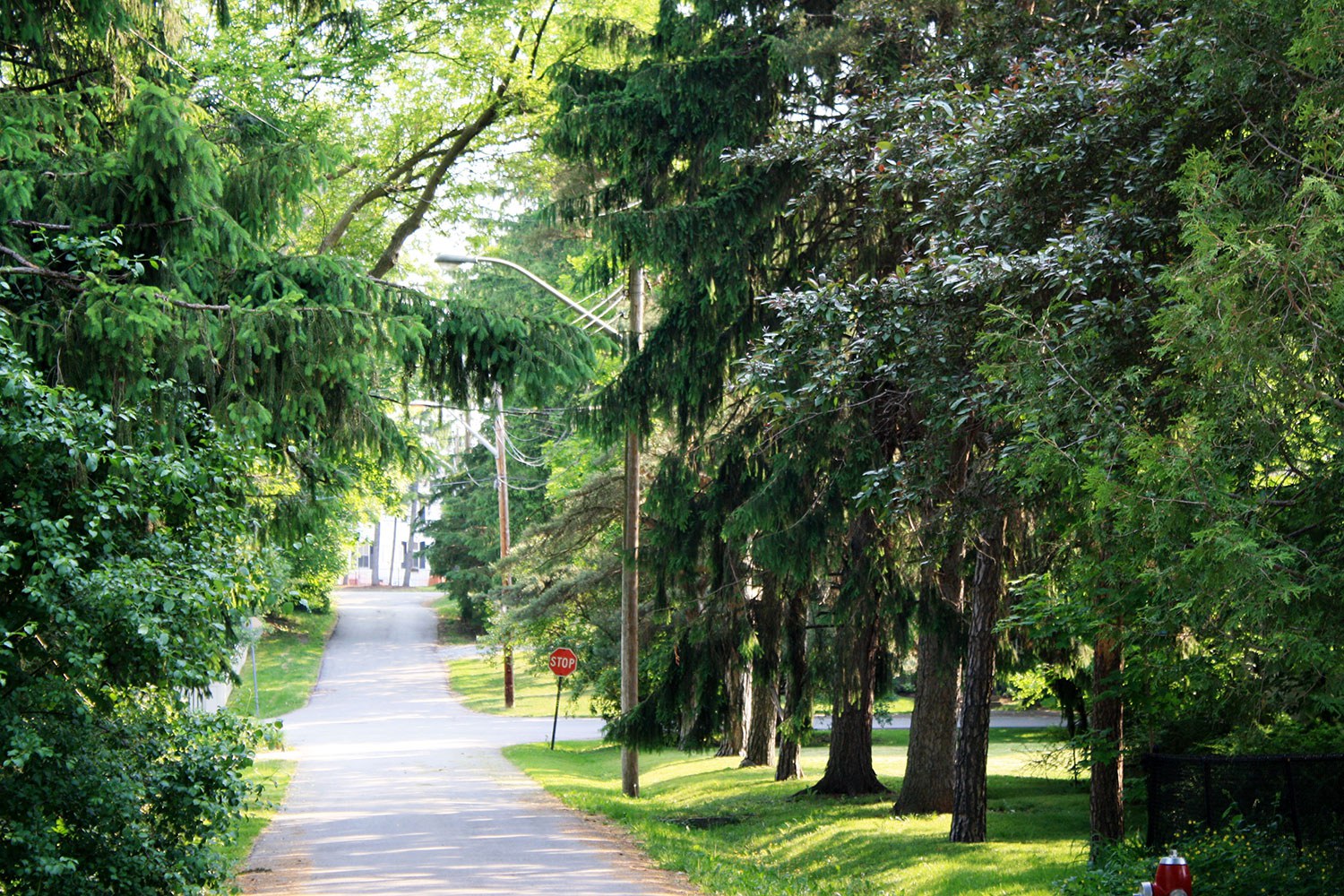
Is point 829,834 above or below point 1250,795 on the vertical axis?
below

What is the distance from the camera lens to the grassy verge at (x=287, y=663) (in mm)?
38688

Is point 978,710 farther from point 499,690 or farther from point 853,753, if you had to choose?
point 499,690

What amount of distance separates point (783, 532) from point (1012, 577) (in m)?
2.48

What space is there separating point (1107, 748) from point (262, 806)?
11021mm

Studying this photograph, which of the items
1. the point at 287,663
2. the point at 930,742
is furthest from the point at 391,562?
the point at 930,742

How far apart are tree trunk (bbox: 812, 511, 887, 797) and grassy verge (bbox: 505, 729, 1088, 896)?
0.60 meters

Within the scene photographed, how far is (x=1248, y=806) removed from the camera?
360 inches

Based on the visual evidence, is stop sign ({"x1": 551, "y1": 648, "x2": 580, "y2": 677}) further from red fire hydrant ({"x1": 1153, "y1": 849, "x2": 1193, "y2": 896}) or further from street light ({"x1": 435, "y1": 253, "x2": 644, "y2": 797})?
red fire hydrant ({"x1": 1153, "y1": 849, "x2": 1193, "y2": 896})

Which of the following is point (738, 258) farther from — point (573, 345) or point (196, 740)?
point (196, 740)

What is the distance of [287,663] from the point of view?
48.4 m

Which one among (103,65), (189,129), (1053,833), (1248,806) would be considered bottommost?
(1053,833)

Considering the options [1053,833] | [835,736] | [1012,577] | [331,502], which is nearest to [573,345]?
[331,502]

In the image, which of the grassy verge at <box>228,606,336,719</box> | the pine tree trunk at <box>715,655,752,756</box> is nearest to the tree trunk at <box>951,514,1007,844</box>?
the pine tree trunk at <box>715,655,752,756</box>

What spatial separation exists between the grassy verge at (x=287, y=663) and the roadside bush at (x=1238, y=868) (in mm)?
27628
